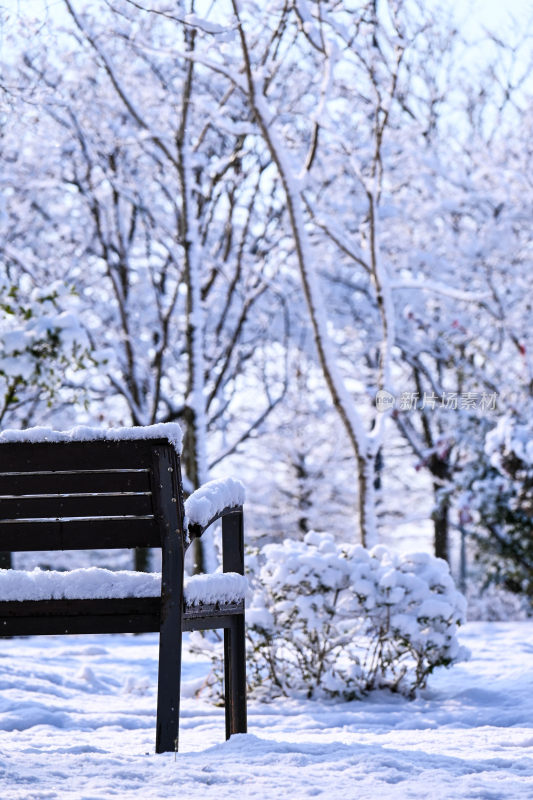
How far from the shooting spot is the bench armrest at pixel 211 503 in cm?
236

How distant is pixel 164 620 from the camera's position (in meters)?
2.31

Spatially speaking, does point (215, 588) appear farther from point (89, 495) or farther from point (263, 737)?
point (263, 737)

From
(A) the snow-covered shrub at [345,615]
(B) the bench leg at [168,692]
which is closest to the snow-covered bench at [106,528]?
(B) the bench leg at [168,692]

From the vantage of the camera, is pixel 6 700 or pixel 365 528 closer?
pixel 6 700

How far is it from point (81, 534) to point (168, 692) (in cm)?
46

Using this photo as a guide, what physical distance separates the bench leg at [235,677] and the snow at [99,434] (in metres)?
0.71

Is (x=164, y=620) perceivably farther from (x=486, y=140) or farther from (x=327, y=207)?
(x=486, y=140)

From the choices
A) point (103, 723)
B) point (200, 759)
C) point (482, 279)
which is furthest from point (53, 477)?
point (482, 279)

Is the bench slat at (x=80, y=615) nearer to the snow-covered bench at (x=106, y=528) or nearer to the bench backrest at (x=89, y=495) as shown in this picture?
the snow-covered bench at (x=106, y=528)

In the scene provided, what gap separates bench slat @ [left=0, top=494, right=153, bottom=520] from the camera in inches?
94.7

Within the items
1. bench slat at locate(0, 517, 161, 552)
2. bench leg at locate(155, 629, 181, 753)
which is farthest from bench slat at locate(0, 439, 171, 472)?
bench leg at locate(155, 629, 181, 753)

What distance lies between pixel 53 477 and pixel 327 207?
848 cm

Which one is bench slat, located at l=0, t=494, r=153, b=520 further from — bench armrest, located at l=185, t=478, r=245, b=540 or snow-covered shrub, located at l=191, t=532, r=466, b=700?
snow-covered shrub, located at l=191, t=532, r=466, b=700

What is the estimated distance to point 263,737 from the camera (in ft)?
10.0
